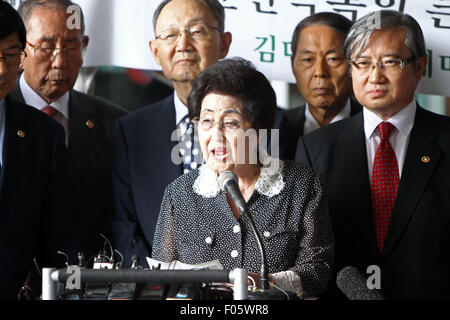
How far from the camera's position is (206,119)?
2395mm

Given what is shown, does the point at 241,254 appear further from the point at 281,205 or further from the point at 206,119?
the point at 206,119

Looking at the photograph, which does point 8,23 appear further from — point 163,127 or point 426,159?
point 426,159

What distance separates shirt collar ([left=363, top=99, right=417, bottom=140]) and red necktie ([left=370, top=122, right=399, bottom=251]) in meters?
0.03

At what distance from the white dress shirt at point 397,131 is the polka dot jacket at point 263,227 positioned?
415 mm

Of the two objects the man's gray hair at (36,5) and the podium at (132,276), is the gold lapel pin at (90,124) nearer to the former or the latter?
the man's gray hair at (36,5)

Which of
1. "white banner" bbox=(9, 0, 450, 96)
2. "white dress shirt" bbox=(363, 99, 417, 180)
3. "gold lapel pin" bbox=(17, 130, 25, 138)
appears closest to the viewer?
"gold lapel pin" bbox=(17, 130, 25, 138)

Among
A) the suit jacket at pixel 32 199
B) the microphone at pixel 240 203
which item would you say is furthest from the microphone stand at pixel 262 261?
the suit jacket at pixel 32 199

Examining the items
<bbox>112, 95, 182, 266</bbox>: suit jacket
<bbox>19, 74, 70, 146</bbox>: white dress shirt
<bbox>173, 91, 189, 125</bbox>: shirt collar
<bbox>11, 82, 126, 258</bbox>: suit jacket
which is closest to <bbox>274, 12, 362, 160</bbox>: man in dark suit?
<bbox>173, 91, 189, 125</bbox>: shirt collar

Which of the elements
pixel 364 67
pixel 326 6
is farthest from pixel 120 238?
pixel 326 6

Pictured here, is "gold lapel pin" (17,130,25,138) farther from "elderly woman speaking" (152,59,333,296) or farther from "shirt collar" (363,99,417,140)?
"shirt collar" (363,99,417,140)

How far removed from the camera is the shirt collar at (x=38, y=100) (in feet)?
10.2

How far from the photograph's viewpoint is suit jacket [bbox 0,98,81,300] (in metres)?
2.56

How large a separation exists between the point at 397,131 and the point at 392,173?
0.56 ft
